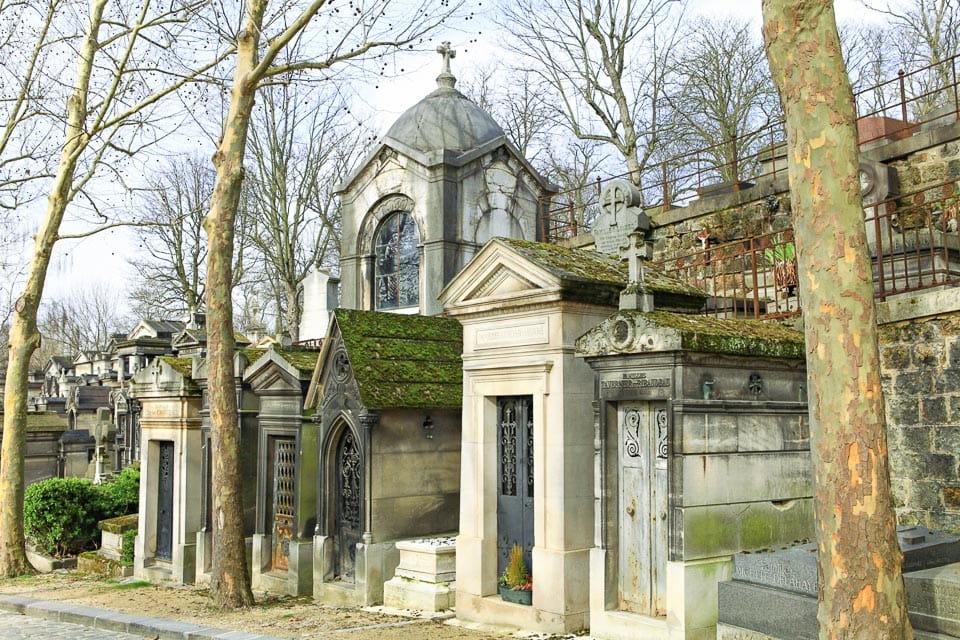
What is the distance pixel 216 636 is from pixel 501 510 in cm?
275

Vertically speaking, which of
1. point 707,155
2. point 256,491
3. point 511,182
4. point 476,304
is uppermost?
point 707,155

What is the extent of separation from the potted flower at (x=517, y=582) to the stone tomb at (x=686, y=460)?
922mm

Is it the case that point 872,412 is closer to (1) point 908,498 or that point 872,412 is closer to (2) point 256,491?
(1) point 908,498

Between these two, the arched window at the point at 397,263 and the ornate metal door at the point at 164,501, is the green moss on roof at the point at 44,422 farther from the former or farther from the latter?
the arched window at the point at 397,263

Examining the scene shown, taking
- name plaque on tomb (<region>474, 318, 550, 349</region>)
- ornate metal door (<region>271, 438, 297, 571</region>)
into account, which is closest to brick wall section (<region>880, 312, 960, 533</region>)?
name plaque on tomb (<region>474, 318, 550, 349</region>)

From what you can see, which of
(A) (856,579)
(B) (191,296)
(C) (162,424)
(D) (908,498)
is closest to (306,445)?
(C) (162,424)

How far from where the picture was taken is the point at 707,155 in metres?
25.1

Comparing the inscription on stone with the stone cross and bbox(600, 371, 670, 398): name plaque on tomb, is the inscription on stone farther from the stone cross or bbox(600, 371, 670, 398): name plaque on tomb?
the stone cross

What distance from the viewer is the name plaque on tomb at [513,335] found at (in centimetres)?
814

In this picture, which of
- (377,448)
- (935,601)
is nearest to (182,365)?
(377,448)

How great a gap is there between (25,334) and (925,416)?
12.2 metres

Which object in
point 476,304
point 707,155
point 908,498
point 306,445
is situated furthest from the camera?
point 707,155

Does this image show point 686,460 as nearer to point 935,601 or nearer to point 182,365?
point 935,601

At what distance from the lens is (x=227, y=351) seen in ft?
32.4
